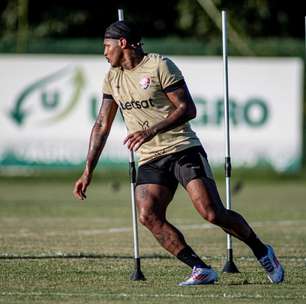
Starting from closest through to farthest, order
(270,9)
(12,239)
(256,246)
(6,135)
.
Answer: (256,246) → (12,239) → (6,135) → (270,9)

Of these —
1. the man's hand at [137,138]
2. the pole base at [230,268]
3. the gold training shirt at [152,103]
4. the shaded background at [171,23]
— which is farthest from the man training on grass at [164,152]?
the shaded background at [171,23]

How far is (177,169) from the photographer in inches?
436

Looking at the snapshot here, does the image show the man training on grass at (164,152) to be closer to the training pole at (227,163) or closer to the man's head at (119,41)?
the man's head at (119,41)

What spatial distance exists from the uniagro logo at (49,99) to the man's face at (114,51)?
1774cm

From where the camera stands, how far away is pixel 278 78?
96.6 feet

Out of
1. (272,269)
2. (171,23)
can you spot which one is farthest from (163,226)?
(171,23)

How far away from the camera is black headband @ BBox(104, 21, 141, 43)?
1112 centimetres

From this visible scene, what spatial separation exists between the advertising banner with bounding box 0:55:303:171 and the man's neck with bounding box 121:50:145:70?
56.4 feet

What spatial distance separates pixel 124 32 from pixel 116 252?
148 inches

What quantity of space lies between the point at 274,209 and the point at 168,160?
36.2ft

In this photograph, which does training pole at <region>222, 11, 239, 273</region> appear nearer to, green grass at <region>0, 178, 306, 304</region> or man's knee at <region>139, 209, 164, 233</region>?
green grass at <region>0, 178, 306, 304</region>

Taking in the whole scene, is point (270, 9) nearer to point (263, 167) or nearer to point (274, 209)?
point (263, 167)

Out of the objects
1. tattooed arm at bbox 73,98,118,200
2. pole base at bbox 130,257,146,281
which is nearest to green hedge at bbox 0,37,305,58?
tattooed arm at bbox 73,98,118,200

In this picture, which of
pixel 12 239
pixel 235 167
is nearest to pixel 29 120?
pixel 235 167
